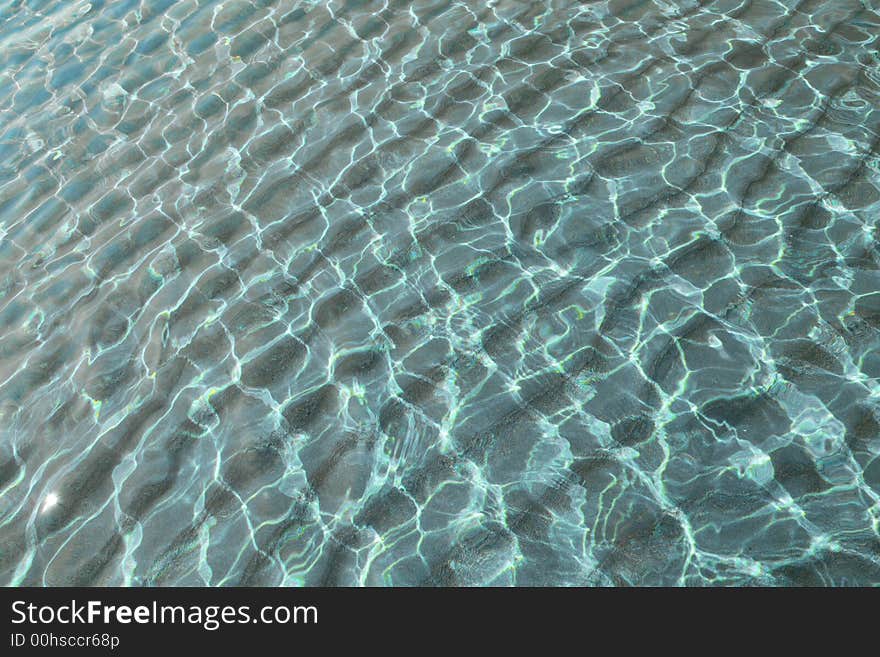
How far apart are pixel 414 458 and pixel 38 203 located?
10.3 feet

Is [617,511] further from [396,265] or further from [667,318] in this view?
[396,265]

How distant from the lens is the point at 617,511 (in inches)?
111

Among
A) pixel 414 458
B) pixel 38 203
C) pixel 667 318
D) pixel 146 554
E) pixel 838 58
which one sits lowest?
pixel 838 58

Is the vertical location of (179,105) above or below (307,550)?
above

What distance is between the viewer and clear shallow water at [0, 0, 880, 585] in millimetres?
2855

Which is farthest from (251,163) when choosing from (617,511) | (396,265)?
(617,511)

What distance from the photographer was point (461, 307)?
11.8 ft

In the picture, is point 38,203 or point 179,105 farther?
point 179,105

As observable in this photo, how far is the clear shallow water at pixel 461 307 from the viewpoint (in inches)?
112

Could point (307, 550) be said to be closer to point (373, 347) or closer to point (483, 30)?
point (373, 347)
